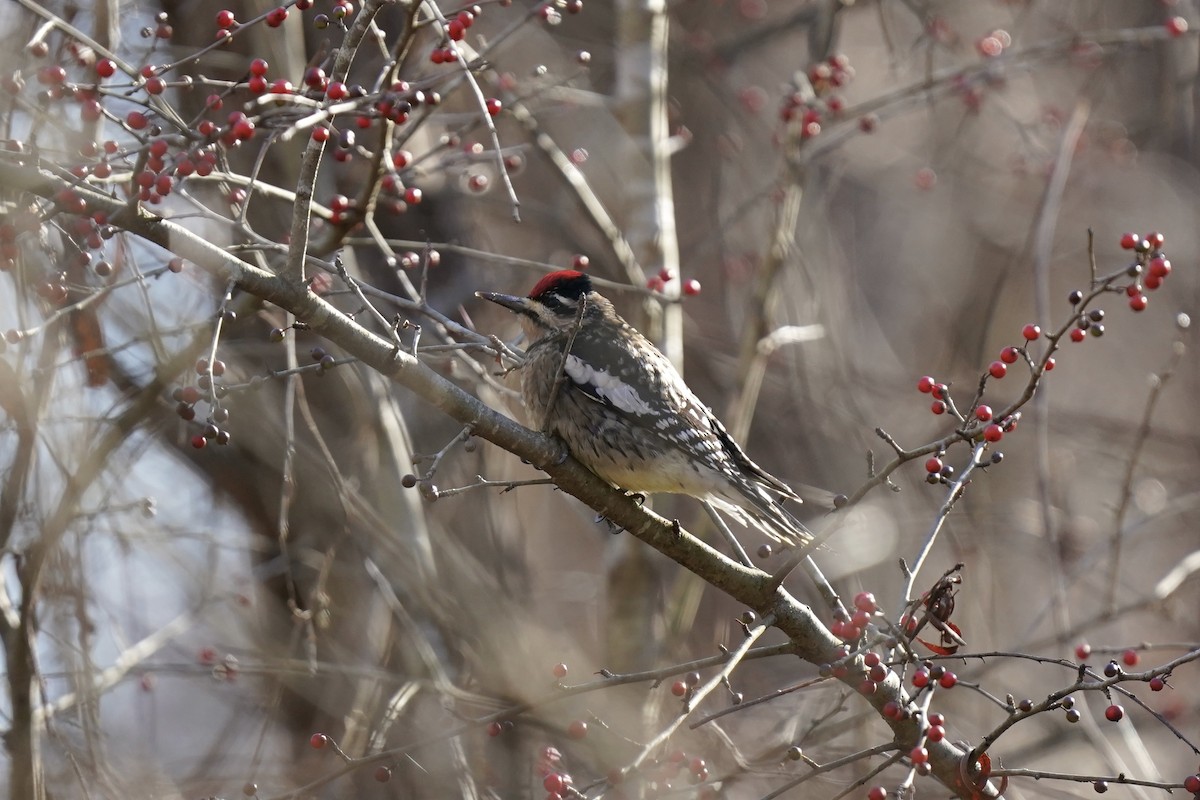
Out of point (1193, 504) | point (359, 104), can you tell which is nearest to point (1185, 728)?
point (1193, 504)

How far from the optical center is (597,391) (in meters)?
4.91

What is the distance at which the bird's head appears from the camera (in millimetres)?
5273

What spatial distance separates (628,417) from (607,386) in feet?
0.70

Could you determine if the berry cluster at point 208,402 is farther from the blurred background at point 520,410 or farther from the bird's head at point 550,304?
the bird's head at point 550,304

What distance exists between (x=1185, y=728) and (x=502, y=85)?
584cm

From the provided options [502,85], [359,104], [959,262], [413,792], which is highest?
[959,262]

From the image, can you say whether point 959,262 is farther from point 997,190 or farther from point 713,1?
point 713,1

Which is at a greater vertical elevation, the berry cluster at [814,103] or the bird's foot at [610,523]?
the berry cluster at [814,103]

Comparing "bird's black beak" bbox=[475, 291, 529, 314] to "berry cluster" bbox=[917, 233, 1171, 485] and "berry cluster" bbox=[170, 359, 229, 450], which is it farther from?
"berry cluster" bbox=[917, 233, 1171, 485]

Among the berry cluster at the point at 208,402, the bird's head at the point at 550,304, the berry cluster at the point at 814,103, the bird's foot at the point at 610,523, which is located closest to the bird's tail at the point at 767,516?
the bird's foot at the point at 610,523

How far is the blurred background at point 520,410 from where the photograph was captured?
4.31 meters

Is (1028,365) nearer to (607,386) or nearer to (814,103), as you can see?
(607,386)

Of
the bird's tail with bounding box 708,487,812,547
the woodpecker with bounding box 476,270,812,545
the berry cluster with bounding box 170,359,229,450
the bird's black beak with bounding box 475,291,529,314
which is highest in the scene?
the bird's black beak with bounding box 475,291,529,314

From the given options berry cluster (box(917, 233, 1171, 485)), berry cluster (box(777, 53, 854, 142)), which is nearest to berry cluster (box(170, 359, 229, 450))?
berry cluster (box(917, 233, 1171, 485))
